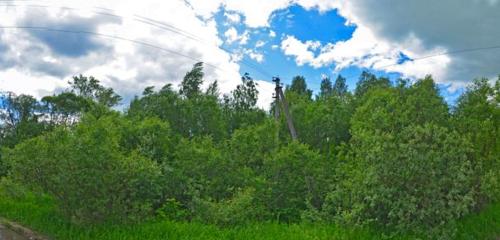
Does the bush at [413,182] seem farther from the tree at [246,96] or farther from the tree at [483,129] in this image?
the tree at [246,96]

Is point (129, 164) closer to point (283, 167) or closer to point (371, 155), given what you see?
point (283, 167)

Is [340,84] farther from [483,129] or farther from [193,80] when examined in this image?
[483,129]

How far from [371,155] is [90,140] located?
6957 mm

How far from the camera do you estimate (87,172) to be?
1204 cm

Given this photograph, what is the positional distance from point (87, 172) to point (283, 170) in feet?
19.9

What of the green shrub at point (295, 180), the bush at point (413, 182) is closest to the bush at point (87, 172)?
the green shrub at point (295, 180)

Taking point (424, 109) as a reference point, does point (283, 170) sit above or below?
below

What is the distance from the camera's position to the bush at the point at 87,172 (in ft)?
39.6

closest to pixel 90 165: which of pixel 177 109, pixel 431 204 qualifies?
pixel 431 204

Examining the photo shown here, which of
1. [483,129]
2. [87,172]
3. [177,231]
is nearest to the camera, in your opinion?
[177,231]

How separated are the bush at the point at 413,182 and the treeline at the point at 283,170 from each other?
3 cm

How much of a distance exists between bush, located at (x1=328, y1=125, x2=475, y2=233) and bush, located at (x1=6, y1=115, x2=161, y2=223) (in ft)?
17.7

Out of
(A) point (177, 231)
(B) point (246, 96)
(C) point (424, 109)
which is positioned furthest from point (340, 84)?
(A) point (177, 231)

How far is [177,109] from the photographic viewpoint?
2464 cm
